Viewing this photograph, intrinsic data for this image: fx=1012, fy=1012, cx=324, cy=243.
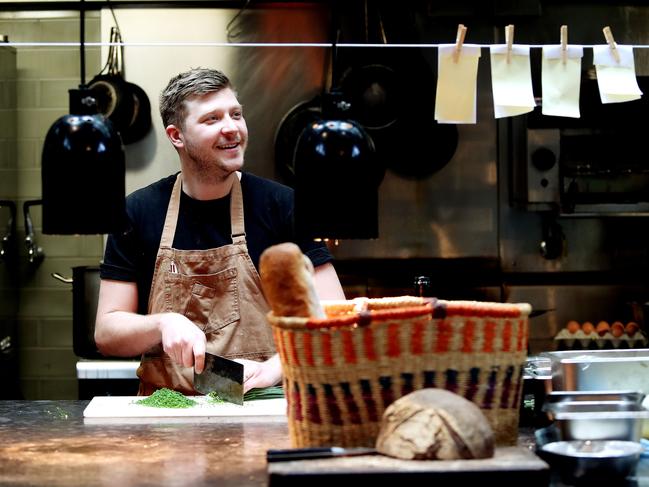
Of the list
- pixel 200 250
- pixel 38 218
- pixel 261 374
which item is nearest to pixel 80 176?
pixel 261 374

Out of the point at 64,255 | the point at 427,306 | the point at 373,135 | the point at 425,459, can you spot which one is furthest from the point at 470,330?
the point at 64,255

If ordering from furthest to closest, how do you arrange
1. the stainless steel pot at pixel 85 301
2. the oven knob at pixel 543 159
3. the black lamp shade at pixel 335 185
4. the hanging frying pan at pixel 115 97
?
the hanging frying pan at pixel 115 97 → the oven knob at pixel 543 159 → the stainless steel pot at pixel 85 301 → the black lamp shade at pixel 335 185

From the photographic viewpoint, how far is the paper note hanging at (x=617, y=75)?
2871 millimetres

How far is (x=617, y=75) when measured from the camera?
288 cm

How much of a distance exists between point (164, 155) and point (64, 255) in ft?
3.40

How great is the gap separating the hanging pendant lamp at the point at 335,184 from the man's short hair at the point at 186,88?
1.18m

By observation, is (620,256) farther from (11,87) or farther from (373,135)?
(11,87)

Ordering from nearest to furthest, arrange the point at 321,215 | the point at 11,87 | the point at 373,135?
the point at 321,215
the point at 373,135
the point at 11,87

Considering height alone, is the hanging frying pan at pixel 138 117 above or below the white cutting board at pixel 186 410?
above

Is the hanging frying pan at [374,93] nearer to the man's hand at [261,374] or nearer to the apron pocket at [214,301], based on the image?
the apron pocket at [214,301]

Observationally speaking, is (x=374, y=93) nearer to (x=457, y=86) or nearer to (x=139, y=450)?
(x=457, y=86)

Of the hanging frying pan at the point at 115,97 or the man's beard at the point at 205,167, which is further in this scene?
the hanging frying pan at the point at 115,97

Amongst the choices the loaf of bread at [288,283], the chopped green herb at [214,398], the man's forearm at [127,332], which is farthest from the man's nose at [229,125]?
the loaf of bread at [288,283]

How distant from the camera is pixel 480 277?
5.22 meters
